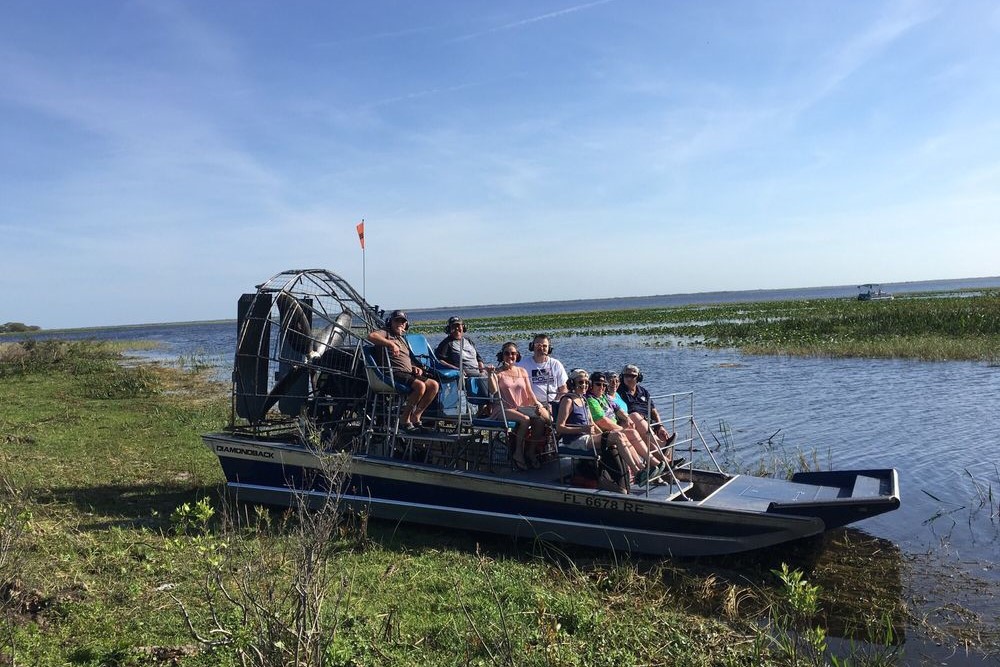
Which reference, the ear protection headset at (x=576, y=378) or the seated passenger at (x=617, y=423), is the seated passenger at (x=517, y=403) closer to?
the ear protection headset at (x=576, y=378)

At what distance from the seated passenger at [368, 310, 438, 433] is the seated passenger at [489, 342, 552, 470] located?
0.85 metres

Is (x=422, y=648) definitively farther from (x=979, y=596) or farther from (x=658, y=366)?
(x=658, y=366)

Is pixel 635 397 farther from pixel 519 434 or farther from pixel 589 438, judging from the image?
pixel 519 434

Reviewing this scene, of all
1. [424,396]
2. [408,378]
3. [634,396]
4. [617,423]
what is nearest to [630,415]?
[617,423]

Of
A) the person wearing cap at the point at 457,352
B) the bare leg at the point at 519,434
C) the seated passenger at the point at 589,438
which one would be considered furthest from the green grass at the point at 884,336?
the bare leg at the point at 519,434

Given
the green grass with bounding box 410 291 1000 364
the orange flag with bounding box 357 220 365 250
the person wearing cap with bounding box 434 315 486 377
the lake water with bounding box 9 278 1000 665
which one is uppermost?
the orange flag with bounding box 357 220 365 250

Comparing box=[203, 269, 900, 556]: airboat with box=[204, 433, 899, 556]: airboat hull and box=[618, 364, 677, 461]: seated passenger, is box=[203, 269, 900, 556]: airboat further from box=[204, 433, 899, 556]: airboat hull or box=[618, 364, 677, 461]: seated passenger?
box=[618, 364, 677, 461]: seated passenger

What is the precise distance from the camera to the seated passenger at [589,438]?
26.1 feet

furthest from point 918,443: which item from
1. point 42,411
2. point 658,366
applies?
point 42,411

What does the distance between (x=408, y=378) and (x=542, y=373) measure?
181cm

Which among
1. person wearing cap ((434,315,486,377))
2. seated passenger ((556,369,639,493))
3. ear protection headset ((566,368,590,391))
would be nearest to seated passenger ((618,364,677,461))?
ear protection headset ((566,368,590,391))

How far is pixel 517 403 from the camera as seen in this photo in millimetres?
8758

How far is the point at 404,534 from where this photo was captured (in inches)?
348

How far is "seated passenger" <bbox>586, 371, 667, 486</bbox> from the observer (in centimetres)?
833
